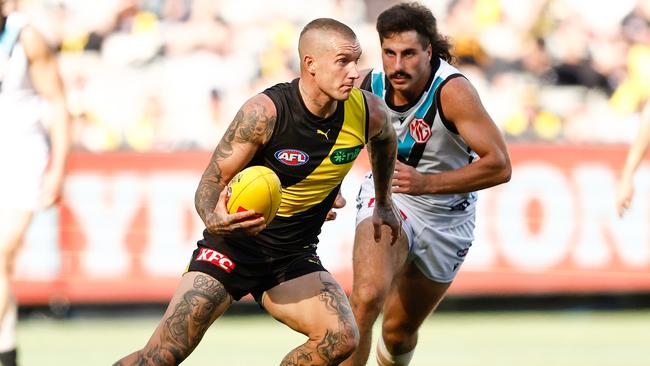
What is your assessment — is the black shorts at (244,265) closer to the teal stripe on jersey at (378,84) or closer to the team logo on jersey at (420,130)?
the team logo on jersey at (420,130)

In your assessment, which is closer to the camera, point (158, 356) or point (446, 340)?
point (158, 356)

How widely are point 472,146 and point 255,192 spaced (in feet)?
6.42

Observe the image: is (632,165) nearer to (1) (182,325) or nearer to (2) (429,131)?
(2) (429,131)

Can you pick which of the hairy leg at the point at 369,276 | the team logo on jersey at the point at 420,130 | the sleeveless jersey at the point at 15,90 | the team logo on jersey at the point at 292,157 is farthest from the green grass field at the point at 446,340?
the team logo on jersey at the point at 292,157

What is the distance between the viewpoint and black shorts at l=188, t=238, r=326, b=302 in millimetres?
6477

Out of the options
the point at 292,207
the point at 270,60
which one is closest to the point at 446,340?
the point at 270,60

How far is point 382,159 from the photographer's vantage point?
6.95 meters

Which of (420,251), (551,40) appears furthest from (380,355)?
(551,40)

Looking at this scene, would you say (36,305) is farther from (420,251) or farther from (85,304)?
(420,251)

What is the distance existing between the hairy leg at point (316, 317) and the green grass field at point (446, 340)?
3.26 meters

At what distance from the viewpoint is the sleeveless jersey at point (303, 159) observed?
6.37 meters

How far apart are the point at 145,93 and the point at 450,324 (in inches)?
163

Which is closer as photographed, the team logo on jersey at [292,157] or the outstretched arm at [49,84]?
the team logo on jersey at [292,157]

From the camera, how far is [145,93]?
13.4m
